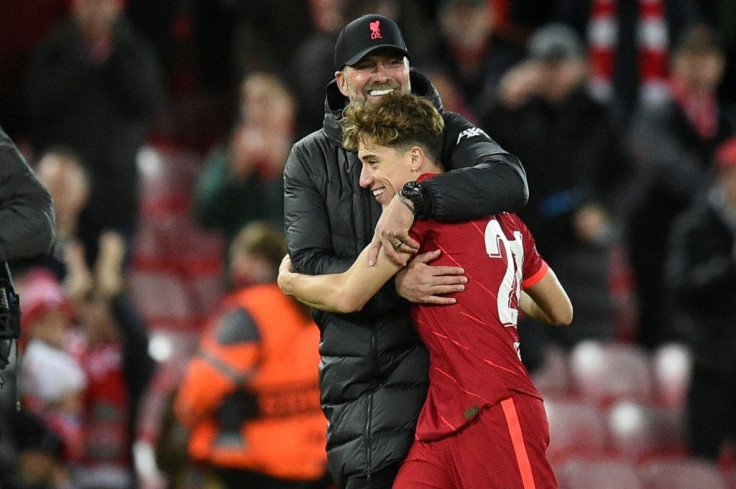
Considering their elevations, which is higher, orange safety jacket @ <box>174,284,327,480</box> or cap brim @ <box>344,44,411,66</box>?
cap brim @ <box>344,44,411,66</box>

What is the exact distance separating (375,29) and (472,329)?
3.21 ft

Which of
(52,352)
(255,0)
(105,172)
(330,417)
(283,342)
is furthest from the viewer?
(255,0)

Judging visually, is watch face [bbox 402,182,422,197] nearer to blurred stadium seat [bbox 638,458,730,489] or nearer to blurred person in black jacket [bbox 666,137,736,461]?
blurred person in black jacket [bbox 666,137,736,461]

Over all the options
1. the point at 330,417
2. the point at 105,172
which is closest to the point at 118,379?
the point at 105,172

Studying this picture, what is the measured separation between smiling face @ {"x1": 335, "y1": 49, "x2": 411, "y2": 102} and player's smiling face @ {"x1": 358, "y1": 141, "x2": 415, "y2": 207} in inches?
10.1

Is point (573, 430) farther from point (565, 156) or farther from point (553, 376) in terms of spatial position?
point (565, 156)

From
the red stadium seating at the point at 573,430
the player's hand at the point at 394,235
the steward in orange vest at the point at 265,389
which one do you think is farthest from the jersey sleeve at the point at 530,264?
the red stadium seating at the point at 573,430

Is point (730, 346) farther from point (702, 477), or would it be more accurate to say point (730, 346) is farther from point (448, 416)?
point (448, 416)

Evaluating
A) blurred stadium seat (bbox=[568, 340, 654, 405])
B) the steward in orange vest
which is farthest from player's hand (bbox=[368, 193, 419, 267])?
blurred stadium seat (bbox=[568, 340, 654, 405])

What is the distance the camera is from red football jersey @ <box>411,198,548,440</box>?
4.45m

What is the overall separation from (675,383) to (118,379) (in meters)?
3.61

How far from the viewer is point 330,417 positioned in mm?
4812

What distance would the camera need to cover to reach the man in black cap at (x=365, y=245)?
4.65 metres

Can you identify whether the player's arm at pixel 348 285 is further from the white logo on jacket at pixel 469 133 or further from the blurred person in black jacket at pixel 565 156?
the blurred person in black jacket at pixel 565 156
